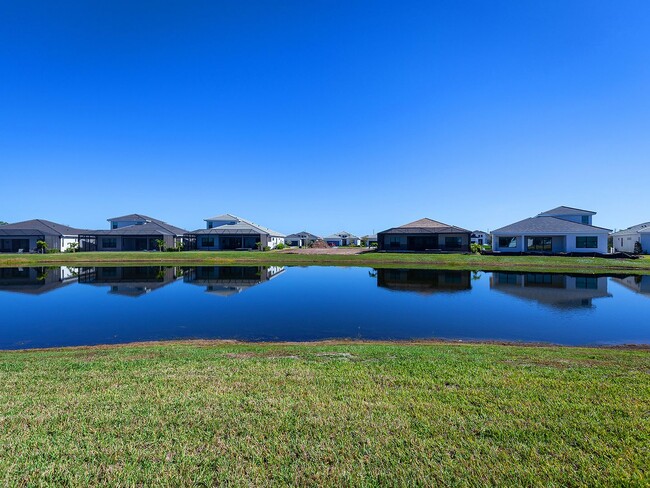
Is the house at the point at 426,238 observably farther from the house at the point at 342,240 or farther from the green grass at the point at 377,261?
the house at the point at 342,240

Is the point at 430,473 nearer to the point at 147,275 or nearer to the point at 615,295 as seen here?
the point at 615,295

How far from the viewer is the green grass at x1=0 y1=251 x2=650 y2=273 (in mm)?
31391

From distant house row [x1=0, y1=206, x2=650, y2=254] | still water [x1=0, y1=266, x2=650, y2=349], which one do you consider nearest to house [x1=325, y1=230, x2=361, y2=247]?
distant house row [x1=0, y1=206, x2=650, y2=254]

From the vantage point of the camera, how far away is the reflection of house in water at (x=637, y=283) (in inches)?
822

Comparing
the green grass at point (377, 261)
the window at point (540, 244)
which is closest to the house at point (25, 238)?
the green grass at point (377, 261)

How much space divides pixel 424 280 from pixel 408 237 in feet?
72.7

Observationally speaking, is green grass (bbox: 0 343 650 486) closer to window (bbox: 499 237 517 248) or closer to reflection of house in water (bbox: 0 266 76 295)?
reflection of house in water (bbox: 0 266 76 295)

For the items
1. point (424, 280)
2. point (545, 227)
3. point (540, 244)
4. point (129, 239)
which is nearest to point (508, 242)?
point (540, 244)

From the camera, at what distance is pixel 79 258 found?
3966 centimetres

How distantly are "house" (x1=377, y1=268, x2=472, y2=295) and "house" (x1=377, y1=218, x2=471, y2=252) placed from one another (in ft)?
49.3

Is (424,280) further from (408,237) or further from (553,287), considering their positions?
(408,237)

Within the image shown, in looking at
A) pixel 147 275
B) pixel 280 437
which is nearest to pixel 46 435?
pixel 280 437

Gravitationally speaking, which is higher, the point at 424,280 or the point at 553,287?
the point at 424,280

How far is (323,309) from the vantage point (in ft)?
50.9
